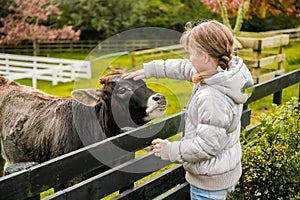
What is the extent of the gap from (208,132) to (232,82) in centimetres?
32

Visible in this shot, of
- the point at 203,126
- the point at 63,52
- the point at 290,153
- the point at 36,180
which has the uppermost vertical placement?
the point at 203,126

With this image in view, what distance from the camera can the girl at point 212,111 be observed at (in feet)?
8.68

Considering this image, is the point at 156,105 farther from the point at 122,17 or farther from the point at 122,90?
the point at 122,17

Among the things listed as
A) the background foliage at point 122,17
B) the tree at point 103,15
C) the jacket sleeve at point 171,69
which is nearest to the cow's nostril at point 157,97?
the jacket sleeve at point 171,69

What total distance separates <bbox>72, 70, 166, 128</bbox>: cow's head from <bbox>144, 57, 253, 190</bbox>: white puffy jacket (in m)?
0.85

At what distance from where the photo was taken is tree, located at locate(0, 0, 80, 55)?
2136 centimetres

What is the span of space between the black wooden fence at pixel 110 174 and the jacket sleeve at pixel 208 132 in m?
0.51

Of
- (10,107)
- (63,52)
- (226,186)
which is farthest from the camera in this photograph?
(63,52)

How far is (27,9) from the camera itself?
2142cm

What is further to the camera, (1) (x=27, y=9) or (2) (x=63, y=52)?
(2) (x=63, y=52)

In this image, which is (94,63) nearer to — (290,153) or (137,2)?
(290,153)

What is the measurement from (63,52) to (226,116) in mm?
22687

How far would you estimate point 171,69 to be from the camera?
3193mm

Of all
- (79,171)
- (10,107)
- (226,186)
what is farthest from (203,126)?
(10,107)
